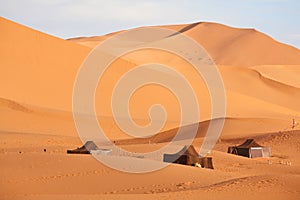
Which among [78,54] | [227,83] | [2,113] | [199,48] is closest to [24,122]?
[2,113]

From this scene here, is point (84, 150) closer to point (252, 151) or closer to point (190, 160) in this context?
point (190, 160)

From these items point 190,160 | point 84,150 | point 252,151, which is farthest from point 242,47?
point 190,160

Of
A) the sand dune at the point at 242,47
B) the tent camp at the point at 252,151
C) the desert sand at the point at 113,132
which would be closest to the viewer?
the desert sand at the point at 113,132

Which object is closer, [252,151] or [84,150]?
[84,150]

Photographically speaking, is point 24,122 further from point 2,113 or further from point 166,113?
point 166,113

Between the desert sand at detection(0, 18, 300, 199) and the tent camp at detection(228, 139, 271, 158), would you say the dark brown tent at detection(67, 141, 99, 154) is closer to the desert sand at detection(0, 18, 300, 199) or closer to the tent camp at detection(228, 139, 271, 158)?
the desert sand at detection(0, 18, 300, 199)

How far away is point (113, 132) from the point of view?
33656mm

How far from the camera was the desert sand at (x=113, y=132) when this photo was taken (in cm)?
1211

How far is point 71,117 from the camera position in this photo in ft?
118

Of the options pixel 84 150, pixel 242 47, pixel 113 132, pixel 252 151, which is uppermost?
pixel 242 47

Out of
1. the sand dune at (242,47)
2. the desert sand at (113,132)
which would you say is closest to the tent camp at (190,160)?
the desert sand at (113,132)

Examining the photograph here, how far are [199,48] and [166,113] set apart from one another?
5407cm

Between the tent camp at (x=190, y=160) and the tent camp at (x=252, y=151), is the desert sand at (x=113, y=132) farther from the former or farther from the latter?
the tent camp at (x=190, y=160)

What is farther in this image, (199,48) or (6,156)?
(199,48)
